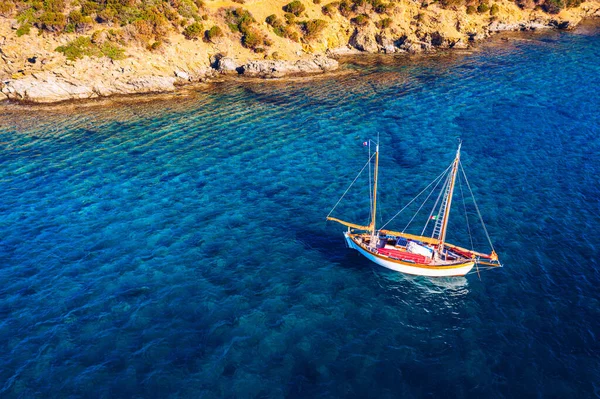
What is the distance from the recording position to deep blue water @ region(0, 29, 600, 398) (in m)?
27.8

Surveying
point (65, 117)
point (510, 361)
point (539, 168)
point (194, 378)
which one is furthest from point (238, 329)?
point (65, 117)

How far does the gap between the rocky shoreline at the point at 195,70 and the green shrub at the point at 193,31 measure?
7.11 meters

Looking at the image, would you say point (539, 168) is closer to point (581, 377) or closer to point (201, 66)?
point (581, 377)

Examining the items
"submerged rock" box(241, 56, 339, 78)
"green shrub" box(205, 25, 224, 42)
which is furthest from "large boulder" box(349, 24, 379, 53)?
"green shrub" box(205, 25, 224, 42)

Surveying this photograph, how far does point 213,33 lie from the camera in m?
93.2

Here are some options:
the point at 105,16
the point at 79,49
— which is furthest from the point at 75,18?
the point at 79,49

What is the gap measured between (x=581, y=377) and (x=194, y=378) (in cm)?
2802

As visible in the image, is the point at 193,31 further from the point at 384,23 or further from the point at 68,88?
the point at 384,23

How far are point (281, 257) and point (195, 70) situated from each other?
219 feet

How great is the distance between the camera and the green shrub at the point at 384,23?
106125mm

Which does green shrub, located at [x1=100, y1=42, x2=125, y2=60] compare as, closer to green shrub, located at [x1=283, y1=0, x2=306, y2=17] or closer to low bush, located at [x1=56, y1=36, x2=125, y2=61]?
low bush, located at [x1=56, y1=36, x2=125, y2=61]

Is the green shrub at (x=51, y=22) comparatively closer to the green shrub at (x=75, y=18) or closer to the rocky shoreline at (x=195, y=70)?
the green shrub at (x=75, y=18)

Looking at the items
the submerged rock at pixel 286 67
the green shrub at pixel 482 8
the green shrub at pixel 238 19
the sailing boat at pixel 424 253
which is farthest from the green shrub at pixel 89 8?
the green shrub at pixel 482 8

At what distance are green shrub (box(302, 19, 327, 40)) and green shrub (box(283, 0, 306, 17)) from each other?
4742mm
